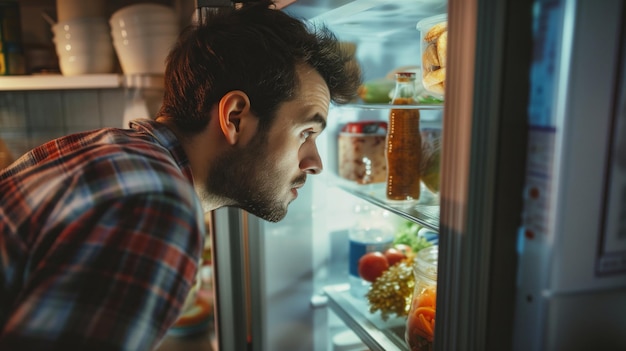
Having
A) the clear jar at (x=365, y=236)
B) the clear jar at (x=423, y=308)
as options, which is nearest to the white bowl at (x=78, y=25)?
the clear jar at (x=365, y=236)

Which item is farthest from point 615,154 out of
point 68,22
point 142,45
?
point 68,22

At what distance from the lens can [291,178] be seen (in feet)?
2.93

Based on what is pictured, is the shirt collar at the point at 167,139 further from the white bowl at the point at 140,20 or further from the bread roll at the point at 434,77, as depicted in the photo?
the white bowl at the point at 140,20

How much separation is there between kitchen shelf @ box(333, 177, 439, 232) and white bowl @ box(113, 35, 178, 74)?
0.84 m

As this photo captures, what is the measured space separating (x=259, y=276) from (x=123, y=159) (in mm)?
797

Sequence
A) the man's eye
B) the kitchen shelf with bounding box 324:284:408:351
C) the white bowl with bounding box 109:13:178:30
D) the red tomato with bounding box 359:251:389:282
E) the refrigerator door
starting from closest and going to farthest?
the refrigerator door < the man's eye < the kitchen shelf with bounding box 324:284:408:351 < the red tomato with bounding box 359:251:389:282 < the white bowl with bounding box 109:13:178:30

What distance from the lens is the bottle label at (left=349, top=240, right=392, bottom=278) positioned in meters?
A: 1.25

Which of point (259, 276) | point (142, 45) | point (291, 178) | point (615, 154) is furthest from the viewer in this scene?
point (142, 45)

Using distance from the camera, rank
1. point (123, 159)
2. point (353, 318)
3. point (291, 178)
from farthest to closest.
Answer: point (353, 318)
point (291, 178)
point (123, 159)

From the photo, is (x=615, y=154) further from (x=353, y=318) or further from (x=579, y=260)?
(x=353, y=318)

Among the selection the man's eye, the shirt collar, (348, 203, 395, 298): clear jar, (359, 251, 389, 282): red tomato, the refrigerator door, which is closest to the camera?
the refrigerator door

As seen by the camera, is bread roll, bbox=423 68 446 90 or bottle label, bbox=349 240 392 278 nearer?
bread roll, bbox=423 68 446 90

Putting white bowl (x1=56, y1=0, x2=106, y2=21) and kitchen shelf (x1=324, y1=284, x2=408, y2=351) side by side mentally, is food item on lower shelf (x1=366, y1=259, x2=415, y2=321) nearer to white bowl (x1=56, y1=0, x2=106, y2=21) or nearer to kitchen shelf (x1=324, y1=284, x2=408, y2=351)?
kitchen shelf (x1=324, y1=284, x2=408, y2=351)

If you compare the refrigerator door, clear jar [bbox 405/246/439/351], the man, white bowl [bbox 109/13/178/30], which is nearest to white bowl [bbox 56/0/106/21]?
white bowl [bbox 109/13/178/30]
